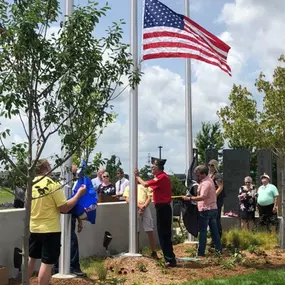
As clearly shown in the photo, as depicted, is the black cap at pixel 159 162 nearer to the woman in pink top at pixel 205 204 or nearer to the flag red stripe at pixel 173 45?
the woman in pink top at pixel 205 204

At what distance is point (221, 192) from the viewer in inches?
460

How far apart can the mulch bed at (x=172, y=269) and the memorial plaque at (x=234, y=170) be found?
5926 millimetres

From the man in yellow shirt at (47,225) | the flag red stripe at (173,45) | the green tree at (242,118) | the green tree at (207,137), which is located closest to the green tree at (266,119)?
the green tree at (242,118)

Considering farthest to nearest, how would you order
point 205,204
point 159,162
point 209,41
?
point 209,41
point 205,204
point 159,162

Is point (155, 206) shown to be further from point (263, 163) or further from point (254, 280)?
point (263, 163)

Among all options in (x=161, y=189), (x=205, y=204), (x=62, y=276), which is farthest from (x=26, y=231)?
(x=205, y=204)

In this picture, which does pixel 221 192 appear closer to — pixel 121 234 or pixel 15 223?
pixel 121 234

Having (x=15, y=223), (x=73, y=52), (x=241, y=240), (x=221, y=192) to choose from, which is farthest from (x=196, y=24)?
(x=73, y=52)

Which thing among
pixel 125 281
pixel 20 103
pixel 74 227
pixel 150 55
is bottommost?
pixel 125 281

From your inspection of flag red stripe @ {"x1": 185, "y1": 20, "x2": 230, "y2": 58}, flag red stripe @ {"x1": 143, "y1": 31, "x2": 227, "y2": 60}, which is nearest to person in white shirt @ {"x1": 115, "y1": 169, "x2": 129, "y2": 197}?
flag red stripe @ {"x1": 185, "y1": 20, "x2": 230, "y2": 58}

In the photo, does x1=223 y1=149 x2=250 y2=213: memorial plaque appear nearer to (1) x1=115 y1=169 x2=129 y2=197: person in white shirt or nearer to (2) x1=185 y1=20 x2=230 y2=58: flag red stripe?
(1) x1=115 y1=169 x2=129 y2=197: person in white shirt

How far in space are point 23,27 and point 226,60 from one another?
7.46 meters

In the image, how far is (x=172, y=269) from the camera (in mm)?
9547

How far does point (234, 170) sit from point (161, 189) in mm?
7692
